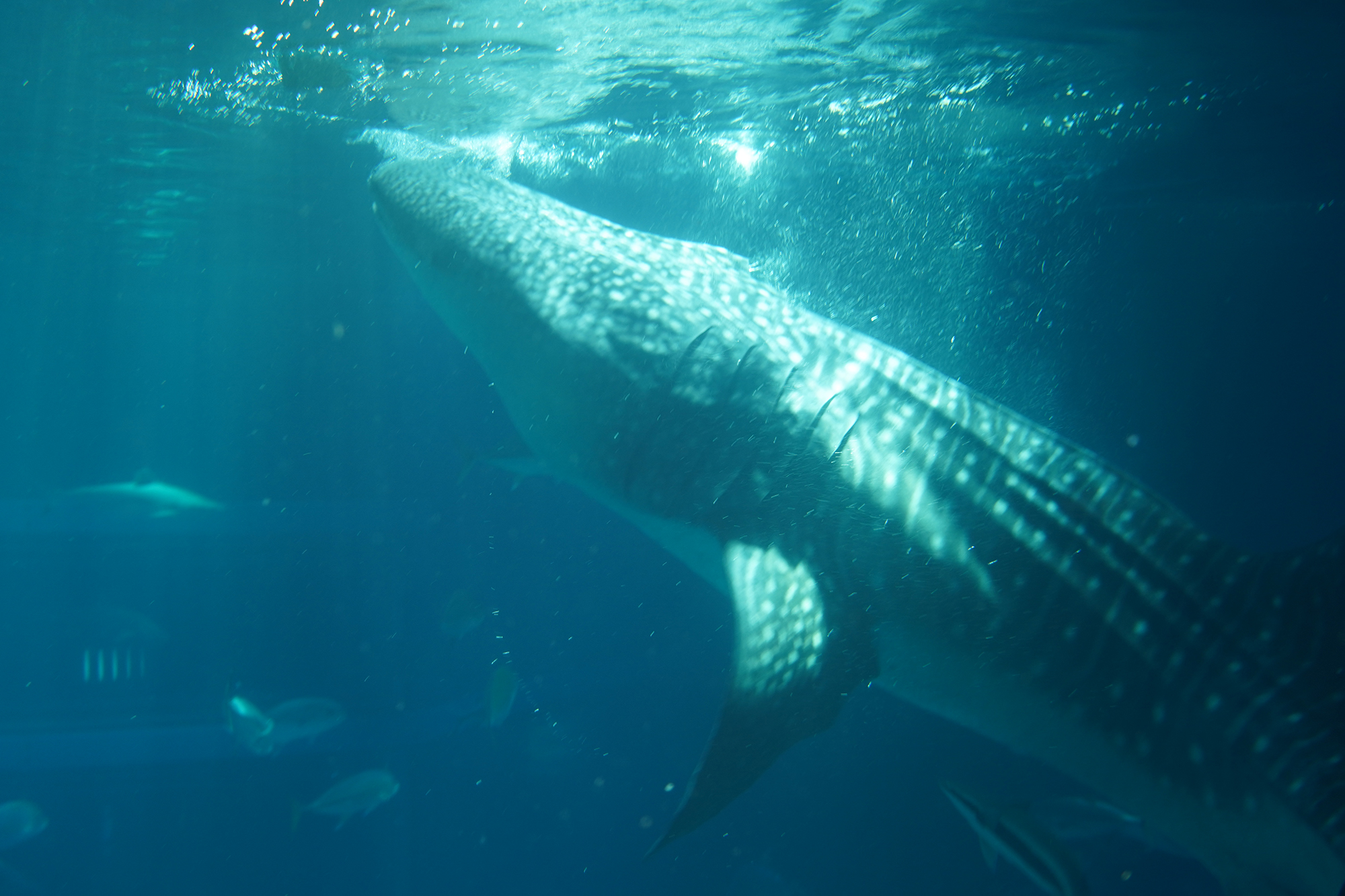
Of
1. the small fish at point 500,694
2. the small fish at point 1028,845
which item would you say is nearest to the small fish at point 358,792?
the small fish at point 500,694

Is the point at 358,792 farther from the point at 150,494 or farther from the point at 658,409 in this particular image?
the point at 150,494

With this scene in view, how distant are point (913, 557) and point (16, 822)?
33.4ft

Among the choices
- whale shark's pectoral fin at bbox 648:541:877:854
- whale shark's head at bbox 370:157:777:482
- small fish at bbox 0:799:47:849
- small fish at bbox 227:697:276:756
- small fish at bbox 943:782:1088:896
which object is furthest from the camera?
small fish at bbox 0:799:47:849

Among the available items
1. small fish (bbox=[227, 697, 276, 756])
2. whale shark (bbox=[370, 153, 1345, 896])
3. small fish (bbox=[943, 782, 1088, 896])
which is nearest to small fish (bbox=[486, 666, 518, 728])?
small fish (bbox=[227, 697, 276, 756])

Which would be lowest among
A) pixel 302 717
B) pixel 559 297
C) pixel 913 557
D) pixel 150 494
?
pixel 150 494

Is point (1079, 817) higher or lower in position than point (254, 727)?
higher

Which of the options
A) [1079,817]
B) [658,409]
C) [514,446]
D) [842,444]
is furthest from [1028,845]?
[514,446]

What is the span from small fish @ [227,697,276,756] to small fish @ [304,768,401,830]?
0.89 meters

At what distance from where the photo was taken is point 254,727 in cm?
714

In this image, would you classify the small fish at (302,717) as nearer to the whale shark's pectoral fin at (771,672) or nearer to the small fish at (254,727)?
the small fish at (254,727)

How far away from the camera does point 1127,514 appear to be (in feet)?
7.88

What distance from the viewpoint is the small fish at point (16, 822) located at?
7.30 metres

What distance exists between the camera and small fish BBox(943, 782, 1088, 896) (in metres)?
3.47

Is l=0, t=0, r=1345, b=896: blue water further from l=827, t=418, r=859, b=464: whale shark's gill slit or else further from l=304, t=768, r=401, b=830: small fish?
l=827, t=418, r=859, b=464: whale shark's gill slit
